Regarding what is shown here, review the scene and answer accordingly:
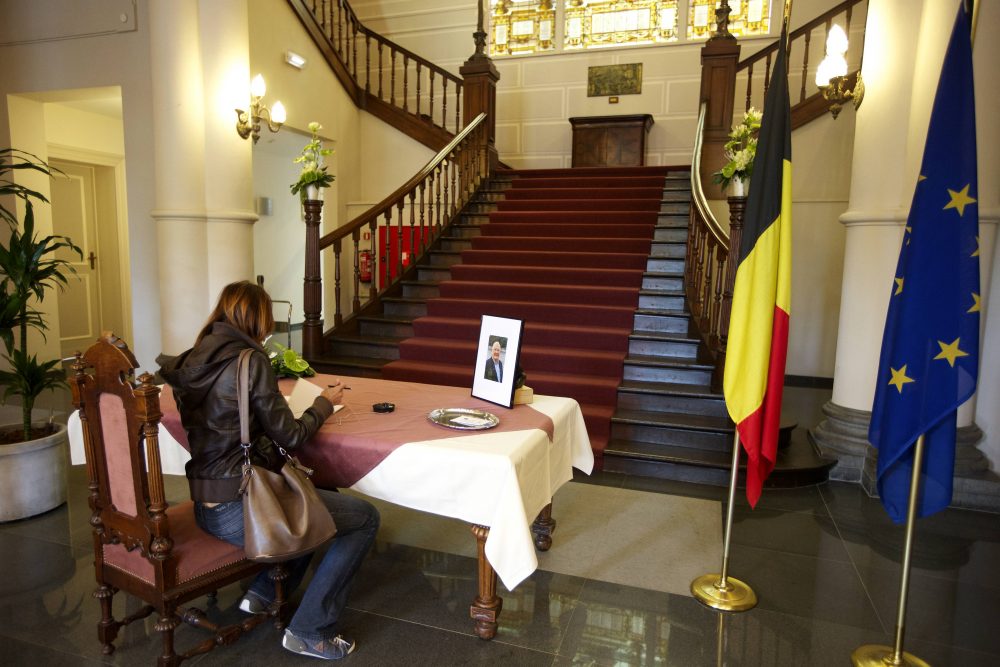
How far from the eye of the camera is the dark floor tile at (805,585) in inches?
104

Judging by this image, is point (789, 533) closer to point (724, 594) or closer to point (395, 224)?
point (724, 594)

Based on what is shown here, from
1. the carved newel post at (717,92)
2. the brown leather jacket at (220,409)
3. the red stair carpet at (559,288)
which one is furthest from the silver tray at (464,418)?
the carved newel post at (717,92)

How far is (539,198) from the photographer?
7621 mm

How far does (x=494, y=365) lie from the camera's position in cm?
280

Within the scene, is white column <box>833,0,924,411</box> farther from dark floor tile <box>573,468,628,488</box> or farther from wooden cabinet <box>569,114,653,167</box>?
wooden cabinet <box>569,114,653,167</box>

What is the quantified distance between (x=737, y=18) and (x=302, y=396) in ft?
28.7

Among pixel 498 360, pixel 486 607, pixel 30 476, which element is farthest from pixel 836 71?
pixel 30 476

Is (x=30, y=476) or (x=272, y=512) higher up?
(x=272, y=512)

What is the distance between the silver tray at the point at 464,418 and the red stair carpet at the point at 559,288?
191cm

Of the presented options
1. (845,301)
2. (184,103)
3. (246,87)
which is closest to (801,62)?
(845,301)

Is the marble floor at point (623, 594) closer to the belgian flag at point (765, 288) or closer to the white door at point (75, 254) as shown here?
the belgian flag at point (765, 288)

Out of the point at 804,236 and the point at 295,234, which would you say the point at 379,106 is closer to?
the point at 295,234

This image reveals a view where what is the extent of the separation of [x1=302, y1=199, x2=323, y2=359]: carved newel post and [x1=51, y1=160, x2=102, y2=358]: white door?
4.41m

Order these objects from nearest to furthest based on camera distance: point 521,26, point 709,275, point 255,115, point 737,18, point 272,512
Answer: point 272,512, point 709,275, point 255,115, point 737,18, point 521,26
